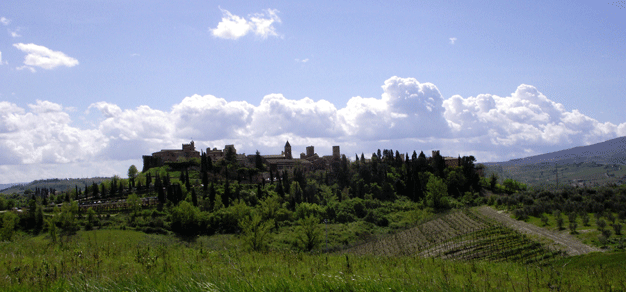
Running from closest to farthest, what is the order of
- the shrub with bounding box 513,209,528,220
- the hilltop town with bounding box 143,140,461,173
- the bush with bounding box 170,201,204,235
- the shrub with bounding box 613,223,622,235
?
1. the shrub with bounding box 613,223,622,235
2. the shrub with bounding box 513,209,528,220
3. the bush with bounding box 170,201,204,235
4. the hilltop town with bounding box 143,140,461,173

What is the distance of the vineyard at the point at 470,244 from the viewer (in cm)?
2718

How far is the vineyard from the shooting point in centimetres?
2718

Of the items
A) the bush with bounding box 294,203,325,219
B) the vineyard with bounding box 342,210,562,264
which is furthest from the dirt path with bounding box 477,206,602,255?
the bush with bounding box 294,203,325,219

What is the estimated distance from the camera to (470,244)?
31.9m

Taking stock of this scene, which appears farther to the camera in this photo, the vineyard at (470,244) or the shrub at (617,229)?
the shrub at (617,229)

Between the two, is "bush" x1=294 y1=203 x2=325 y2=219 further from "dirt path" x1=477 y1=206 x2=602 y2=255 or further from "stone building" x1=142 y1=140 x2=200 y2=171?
"stone building" x1=142 y1=140 x2=200 y2=171

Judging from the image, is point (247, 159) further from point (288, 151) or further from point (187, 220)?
point (187, 220)

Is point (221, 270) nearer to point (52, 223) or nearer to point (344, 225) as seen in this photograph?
point (344, 225)

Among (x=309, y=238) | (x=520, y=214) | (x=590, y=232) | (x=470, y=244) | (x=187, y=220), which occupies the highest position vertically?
(x=590, y=232)

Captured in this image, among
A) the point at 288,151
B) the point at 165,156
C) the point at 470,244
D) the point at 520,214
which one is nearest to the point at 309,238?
the point at 470,244

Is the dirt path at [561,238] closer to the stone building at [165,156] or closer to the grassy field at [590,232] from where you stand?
the grassy field at [590,232]

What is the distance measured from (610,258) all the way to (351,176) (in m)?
73.7

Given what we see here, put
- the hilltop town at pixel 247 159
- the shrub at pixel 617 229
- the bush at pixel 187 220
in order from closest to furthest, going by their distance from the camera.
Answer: the shrub at pixel 617 229
the bush at pixel 187 220
the hilltop town at pixel 247 159

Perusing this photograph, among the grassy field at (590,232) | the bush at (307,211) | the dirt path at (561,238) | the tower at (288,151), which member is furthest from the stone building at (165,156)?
the grassy field at (590,232)
